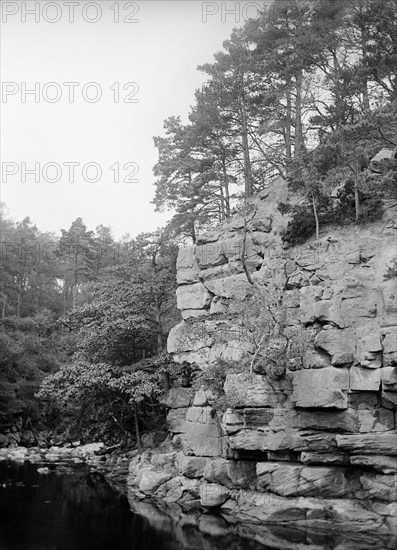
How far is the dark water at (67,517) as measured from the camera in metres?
14.9

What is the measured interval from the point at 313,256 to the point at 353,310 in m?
3.86

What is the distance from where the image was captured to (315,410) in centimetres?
1636

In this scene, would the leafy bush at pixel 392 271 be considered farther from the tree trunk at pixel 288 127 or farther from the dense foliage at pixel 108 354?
the dense foliage at pixel 108 354

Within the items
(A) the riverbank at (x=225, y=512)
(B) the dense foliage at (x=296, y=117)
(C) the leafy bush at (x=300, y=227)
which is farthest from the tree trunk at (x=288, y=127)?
(A) the riverbank at (x=225, y=512)

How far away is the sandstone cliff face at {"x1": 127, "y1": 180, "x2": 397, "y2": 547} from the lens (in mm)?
15203

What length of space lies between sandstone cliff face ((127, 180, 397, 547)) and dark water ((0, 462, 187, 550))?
7.28ft

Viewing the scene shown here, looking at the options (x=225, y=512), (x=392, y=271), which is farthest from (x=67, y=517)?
(x=392, y=271)

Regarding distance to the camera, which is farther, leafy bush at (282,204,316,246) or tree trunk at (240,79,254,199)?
tree trunk at (240,79,254,199)

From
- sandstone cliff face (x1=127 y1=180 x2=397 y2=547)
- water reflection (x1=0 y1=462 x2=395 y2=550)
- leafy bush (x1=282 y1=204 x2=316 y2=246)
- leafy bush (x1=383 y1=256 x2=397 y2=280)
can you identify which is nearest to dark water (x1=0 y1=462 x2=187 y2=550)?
water reflection (x1=0 y1=462 x2=395 y2=550)

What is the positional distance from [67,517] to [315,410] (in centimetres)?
979

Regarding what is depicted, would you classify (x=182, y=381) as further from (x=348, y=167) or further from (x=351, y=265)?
(x=348, y=167)

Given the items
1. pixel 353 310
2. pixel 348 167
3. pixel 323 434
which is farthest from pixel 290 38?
pixel 323 434

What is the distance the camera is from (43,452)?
33.5 m

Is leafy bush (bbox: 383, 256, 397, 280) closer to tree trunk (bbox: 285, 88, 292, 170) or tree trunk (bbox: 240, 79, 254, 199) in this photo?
tree trunk (bbox: 285, 88, 292, 170)
